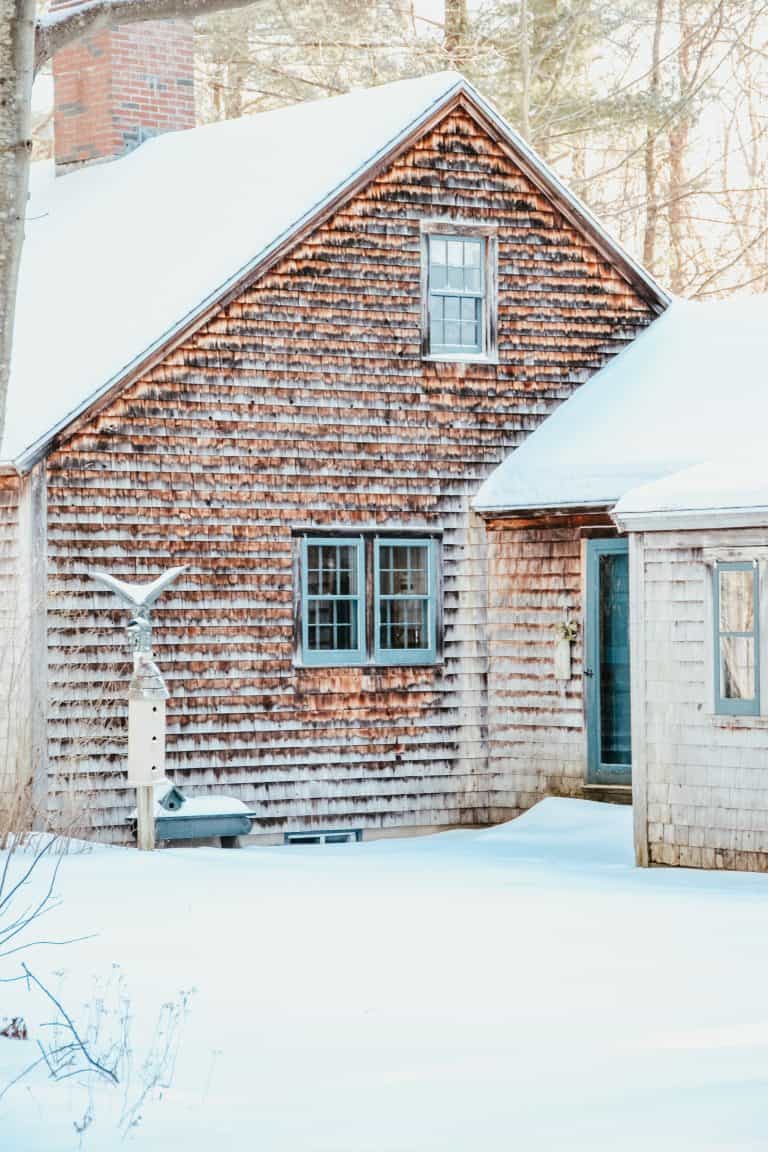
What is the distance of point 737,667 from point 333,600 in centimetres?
449

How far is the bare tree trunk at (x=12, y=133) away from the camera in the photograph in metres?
8.46

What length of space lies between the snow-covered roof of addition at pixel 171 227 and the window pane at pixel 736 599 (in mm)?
5036

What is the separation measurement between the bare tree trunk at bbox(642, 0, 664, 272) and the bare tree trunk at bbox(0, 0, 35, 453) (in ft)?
84.4

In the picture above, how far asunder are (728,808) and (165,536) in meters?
5.15

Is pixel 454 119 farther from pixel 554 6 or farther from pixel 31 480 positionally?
pixel 554 6

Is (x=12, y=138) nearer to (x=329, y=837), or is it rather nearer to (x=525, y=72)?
→ (x=329, y=837)

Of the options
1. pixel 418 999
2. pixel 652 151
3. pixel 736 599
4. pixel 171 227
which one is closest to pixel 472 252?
pixel 171 227

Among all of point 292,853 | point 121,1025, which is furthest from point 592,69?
point 121,1025

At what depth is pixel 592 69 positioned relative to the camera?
35688mm

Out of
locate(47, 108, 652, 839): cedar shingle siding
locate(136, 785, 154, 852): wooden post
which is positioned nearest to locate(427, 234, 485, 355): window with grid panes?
locate(47, 108, 652, 839): cedar shingle siding

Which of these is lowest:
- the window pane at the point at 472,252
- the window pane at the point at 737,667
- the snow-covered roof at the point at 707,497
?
the window pane at the point at 737,667

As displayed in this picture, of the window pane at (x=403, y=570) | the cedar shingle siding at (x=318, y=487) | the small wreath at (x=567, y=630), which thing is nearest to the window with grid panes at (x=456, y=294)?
the cedar shingle siding at (x=318, y=487)

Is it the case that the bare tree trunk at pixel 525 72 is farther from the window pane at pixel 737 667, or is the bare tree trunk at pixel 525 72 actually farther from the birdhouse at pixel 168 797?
the window pane at pixel 737 667

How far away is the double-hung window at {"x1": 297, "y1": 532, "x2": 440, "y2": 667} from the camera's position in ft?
60.6
